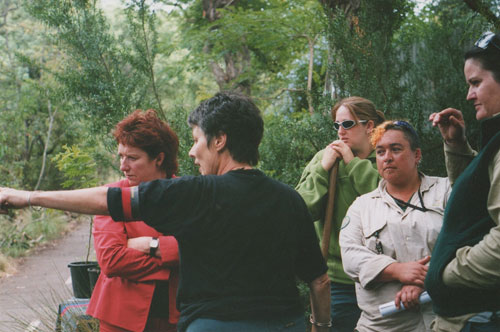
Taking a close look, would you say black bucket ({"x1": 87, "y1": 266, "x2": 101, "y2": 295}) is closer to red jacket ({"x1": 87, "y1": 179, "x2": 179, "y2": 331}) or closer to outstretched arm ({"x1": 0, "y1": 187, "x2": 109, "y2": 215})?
red jacket ({"x1": 87, "y1": 179, "x2": 179, "y2": 331})

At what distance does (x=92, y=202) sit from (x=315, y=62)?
8.56 meters

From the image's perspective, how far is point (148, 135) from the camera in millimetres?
3211

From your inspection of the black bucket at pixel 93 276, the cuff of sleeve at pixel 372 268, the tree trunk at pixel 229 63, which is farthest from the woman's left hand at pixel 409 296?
the tree trunk at pixel 229 63

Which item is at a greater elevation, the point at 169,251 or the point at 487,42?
the point at 487,42

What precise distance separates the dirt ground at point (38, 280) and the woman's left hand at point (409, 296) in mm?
4903

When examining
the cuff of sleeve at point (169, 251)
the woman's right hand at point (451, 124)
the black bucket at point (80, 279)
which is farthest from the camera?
the black bucket at point (80, 279)

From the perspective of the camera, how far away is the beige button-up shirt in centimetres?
279

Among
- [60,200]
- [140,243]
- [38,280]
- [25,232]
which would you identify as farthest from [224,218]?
[25,232]

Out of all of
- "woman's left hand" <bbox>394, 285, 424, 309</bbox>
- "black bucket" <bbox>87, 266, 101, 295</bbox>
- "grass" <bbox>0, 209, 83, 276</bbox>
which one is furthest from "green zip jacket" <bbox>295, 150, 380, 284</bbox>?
"grass" <bbox>0, 209, 83, 276</bbox>

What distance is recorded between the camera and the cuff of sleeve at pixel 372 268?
9.14 feet

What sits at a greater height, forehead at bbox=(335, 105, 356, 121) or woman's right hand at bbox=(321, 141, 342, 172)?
forehead at bbox=(335, 105, 356, 121)

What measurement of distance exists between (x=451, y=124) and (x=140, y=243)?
1871mm

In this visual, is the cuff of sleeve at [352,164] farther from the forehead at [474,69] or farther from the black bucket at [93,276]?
the black bucket at [93,276]

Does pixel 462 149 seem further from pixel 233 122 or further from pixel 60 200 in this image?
pixel 60 200
